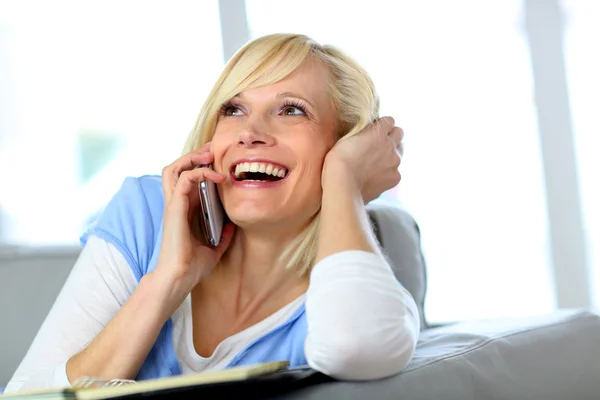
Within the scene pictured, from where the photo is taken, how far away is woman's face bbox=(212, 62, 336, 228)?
1.49 meters

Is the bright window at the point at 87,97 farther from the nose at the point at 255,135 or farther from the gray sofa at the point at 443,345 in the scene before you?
the nose at the point at 255,135

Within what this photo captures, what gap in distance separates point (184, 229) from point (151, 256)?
0.16 metres

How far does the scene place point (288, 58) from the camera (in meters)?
1.57

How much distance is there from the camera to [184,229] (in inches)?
57.3

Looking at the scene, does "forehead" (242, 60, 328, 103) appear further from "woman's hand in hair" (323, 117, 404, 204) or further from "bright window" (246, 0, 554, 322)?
"bright window" (246, 0, 554, 322)

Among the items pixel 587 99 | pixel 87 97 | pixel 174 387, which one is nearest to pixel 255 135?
pixel 174 387

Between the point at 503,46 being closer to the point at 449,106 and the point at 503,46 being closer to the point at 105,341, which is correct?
the point at 449,106

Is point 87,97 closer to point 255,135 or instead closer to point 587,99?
point 255,135

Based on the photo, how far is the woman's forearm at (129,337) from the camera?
4.34ft

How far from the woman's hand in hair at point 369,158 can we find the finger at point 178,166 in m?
0.24

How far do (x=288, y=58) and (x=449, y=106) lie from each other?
117 inches

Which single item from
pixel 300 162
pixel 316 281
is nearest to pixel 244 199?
pixel 300 162

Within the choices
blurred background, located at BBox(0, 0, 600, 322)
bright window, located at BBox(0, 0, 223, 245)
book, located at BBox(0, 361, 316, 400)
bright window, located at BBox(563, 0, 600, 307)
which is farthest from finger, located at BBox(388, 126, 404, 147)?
bright window, located at BBox(563, 0, 600, 307)

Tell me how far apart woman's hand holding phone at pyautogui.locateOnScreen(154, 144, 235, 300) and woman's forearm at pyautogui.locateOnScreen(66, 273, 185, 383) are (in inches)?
1.4
